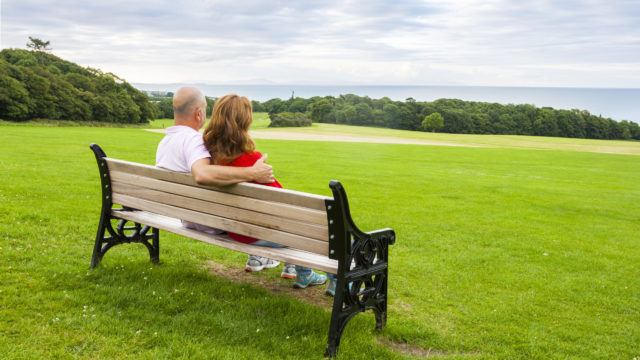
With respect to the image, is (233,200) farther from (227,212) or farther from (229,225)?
(229,225)

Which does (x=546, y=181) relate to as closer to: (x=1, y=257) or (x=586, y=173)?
(x=586, y=173)

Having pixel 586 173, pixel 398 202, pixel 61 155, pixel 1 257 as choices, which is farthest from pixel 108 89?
pixel 1 257

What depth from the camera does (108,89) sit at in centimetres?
7994

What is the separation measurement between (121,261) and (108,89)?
79354 millimetres

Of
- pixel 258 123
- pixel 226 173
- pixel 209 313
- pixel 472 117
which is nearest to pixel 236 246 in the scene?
pixel 209 313

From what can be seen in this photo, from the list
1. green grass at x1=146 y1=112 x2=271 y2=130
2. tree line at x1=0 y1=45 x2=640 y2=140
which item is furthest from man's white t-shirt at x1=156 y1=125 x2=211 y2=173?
tree line at x1=0 y1=45 x2=640 y2=140

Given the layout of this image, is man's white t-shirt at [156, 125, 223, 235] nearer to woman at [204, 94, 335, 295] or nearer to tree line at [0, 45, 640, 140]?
woman at [204, 94, 335, 295]

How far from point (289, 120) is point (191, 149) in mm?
66383

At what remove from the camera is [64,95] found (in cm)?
6806

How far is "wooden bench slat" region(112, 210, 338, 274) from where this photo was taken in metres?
4.84

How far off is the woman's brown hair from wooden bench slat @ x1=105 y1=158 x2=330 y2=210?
1.17ft

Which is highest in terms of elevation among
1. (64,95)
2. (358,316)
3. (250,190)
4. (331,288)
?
(64,95)

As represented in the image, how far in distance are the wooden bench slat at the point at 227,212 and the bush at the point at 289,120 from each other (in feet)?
213

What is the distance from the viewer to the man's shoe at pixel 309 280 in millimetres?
6230
